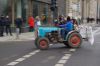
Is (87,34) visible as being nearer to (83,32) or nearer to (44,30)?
(83,32)

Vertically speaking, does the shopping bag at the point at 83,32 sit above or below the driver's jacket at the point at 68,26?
below

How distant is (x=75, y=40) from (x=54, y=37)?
1.09 m

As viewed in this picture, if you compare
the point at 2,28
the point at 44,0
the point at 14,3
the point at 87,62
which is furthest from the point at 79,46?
the point at 44,0

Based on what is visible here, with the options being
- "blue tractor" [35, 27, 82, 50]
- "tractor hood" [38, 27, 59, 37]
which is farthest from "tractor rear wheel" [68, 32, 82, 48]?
"tractor hood" [38, 27, 59, 37]

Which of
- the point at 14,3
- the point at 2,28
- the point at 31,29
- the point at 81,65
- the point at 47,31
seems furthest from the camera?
the point at 31,29

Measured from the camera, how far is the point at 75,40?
21.1m

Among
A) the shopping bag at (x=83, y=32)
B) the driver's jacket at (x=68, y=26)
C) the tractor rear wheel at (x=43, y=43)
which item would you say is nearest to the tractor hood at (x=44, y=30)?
the tractor rear wheel at (x=43, y=43)

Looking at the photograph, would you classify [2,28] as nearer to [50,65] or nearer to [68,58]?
[68,58]

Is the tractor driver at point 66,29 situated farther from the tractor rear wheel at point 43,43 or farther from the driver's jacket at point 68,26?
the tractor rear wheel at point 43,43

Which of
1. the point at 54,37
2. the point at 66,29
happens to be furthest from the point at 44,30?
the point at 66,29

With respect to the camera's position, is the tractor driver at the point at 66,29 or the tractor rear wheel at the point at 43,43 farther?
the tractor driver at the point at 66,29

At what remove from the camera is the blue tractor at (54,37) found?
2072 cm

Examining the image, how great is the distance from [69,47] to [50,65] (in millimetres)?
7673

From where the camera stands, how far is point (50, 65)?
1382 cm
